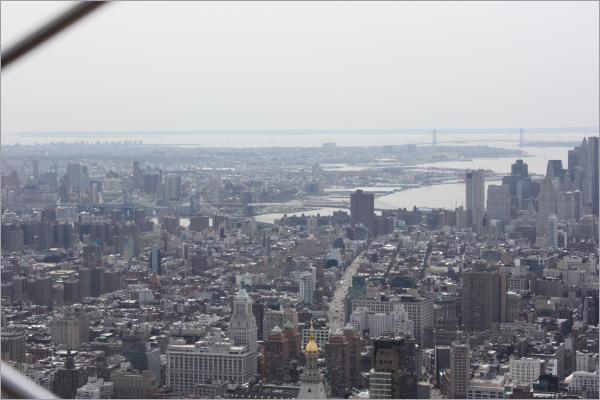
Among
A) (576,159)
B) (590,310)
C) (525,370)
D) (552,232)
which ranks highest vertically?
(576,159)

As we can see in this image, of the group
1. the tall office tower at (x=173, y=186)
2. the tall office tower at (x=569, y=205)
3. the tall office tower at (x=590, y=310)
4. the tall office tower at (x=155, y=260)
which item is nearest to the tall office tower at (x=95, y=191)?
the tall office tower at (x=173, y=186)

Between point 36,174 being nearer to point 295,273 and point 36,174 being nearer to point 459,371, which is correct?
point 295,273

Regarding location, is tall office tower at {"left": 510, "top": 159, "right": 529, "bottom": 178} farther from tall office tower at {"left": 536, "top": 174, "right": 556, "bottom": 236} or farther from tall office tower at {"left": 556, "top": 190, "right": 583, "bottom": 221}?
tall office tower at {"left": 556, "top": 190, "right": 583, "bottom": 221}

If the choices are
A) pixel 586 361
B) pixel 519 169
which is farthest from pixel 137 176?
pixel 586 361

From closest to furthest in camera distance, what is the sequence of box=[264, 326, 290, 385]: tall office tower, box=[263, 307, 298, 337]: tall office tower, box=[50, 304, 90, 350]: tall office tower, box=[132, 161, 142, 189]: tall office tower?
box=[264, 326, 290, 385]: tall office tower → box=[50, 304, 90, 350]: tall office tower → box=[263, 307, 298, 337]: tall office tower → box=[132, 161, 142, 189]: tall office tower

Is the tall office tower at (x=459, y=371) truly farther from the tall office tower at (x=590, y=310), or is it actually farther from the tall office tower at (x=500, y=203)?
the tall office tower at (x=500, y=203)

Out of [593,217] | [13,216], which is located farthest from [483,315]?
[13,216]

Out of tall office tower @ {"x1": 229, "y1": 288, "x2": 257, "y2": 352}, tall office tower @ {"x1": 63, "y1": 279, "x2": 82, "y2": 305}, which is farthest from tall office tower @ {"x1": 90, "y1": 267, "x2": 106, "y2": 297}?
tall office tower @ {"x1": 229, "y1": 288, "x2": 257, "y2": 352}
